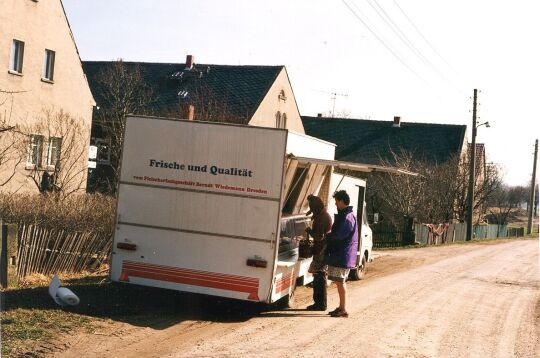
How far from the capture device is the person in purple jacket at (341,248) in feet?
32.5

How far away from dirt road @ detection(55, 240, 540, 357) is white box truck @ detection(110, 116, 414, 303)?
719 mm

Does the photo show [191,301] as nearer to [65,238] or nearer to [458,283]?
[65,238]

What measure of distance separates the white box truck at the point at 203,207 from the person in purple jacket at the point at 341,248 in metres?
0.80

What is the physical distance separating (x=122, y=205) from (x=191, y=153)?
1.33 metres

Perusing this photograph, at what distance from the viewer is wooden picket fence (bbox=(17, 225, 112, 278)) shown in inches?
408

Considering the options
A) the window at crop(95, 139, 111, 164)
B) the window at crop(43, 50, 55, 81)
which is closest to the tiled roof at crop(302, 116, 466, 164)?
the window at crop(95, 139, 111, 164)

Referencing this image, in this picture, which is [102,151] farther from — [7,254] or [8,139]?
[7,254]

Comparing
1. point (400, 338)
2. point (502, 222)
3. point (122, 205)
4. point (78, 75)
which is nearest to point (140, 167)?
point (122, 205)

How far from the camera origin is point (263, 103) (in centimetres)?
3328

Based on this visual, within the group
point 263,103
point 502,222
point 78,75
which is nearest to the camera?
point 78,75

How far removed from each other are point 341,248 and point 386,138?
43.4m

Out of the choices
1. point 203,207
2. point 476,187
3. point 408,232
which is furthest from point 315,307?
point 476,187

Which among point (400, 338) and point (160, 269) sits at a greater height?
point (160, 269)

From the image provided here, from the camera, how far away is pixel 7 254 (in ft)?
31.9
